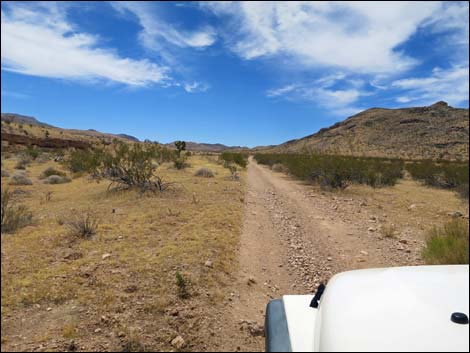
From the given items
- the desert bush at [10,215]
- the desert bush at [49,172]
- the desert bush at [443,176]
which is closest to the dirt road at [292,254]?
the desert bush at [10,215]

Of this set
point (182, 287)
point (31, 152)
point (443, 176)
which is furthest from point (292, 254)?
point (443, 176)

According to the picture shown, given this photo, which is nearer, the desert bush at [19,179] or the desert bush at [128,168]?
the desert bush at [19,179]

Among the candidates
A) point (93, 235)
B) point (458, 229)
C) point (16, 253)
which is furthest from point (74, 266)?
point (458, 229)

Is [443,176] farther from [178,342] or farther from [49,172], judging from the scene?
[178,342]

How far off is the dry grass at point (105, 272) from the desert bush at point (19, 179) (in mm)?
95

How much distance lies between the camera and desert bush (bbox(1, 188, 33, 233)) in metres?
2.76

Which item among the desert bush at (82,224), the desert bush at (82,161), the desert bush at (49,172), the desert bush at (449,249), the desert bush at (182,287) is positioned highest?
the desert bush at (82,161)

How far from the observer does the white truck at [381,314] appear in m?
1.61

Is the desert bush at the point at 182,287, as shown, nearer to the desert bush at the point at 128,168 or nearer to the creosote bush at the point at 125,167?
the creosote bush at the point at 125,167

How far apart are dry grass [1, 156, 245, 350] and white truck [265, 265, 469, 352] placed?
71.0 inches

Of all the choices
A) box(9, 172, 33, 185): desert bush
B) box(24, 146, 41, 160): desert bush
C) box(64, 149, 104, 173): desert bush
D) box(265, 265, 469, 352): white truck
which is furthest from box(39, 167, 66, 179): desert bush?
box(265, 265, 469, 352): white truck

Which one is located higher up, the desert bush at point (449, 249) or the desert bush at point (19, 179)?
the desert bush at point (19, 179)

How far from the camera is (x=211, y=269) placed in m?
5.39

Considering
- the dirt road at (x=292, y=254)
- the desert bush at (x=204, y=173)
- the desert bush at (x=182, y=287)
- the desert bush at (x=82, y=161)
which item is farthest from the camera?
the desert bush at (x=204, y=173)
